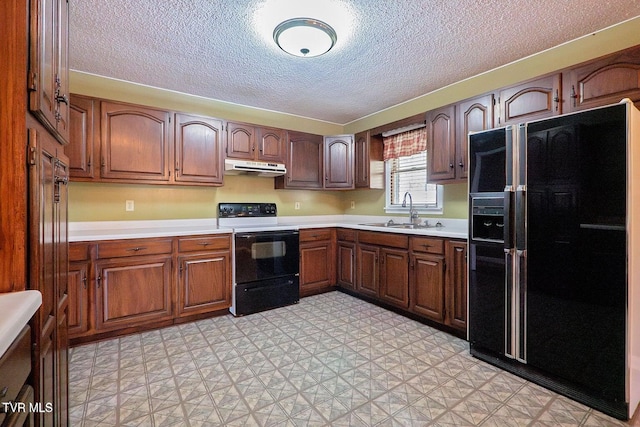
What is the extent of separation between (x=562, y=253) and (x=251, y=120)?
3.51 meters

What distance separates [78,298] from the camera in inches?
97.6

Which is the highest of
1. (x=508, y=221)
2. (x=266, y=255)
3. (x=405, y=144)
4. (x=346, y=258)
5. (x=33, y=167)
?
(x=405, y=144)

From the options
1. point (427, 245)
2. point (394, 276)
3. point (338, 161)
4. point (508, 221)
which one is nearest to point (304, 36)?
point (508, 221)

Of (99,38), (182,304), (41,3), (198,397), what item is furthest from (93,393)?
(99,38)

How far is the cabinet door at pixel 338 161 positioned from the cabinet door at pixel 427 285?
5.26 ft

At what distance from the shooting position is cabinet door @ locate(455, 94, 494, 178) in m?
2.66

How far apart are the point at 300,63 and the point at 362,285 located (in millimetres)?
2447

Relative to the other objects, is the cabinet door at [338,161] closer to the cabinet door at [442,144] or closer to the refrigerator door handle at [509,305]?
the cabinet door at [442,144]

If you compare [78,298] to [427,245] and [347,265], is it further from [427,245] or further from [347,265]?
[427,245]

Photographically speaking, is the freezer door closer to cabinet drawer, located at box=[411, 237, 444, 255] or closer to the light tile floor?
the light tile floor

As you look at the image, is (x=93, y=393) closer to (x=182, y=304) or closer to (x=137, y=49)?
(x=182, y=304)

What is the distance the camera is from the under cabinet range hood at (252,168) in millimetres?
3436

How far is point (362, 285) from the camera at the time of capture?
3.63 metres

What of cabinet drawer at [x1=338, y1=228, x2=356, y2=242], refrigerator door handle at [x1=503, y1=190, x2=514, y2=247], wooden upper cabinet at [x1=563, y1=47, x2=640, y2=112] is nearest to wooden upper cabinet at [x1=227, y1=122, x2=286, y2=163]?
cabinet drawer at [x1=338, y1=228, x2=356, y2=242]
